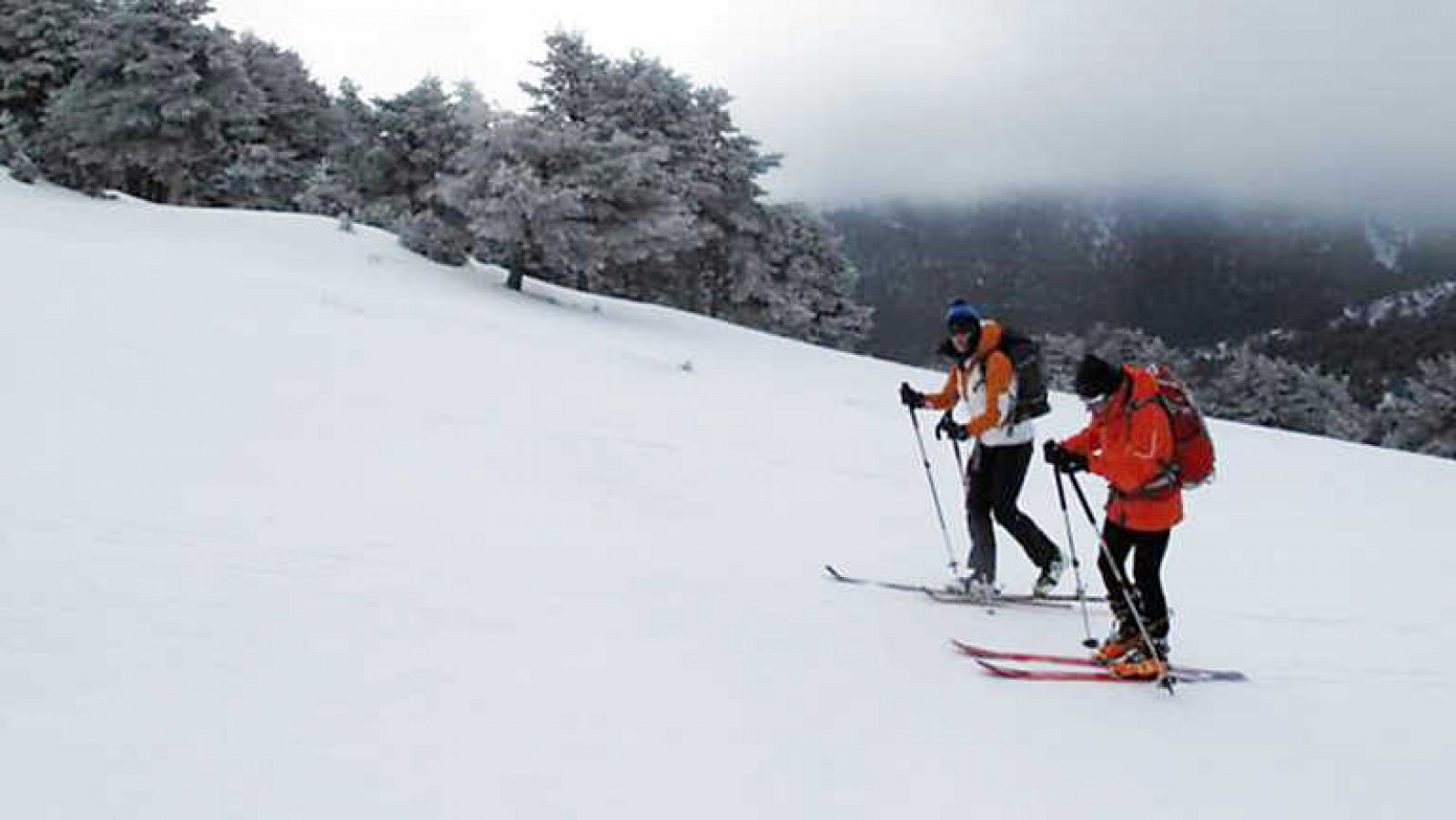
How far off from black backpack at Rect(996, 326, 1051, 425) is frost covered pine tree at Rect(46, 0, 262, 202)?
27.1 metres

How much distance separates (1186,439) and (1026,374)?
121 cm

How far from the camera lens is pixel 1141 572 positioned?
5219 mm

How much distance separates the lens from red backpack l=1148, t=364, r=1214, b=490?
16.3ft

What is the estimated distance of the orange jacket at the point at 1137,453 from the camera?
192 inches

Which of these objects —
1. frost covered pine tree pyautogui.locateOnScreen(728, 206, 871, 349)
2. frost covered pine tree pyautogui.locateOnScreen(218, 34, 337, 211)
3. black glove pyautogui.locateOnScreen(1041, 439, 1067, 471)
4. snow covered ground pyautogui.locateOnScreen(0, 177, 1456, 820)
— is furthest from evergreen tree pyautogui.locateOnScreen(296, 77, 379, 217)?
black glove pyautogui.locateOnScreen(1041, 439, 1067, 471)

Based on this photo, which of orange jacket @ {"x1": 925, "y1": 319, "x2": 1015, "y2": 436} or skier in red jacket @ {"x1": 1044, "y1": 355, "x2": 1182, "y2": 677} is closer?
skier in red jacket @ {"x1": 1044, "y1": 355, "x2": 1182, "y2": 677}

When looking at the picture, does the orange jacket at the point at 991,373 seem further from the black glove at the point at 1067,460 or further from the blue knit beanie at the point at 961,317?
the black glove at the point at 1067,460

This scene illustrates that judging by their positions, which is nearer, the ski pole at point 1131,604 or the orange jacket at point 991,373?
the ski pole at point 1131,604

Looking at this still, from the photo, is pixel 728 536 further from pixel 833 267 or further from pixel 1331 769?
pixel 833 267

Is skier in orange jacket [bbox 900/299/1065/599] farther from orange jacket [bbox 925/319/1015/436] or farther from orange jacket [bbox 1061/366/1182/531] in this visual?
orange jacket [bbox 1061/366/1182/531]

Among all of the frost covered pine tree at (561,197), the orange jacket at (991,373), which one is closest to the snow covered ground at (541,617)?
the orange jacket at (991,373)

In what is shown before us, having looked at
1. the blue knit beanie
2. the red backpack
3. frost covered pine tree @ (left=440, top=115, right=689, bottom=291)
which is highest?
frost covered pine tree @ (left=440, top=115, right=689, bottom=291)

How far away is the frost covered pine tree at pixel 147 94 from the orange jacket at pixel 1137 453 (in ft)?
92.1

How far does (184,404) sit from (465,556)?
11.1ft
